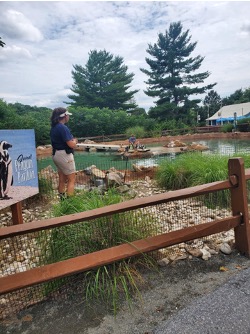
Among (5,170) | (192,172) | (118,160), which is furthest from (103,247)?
(118,160)

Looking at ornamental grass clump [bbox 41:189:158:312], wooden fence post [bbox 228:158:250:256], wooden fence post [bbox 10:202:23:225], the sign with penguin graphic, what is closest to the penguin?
the sign with penguin graphic

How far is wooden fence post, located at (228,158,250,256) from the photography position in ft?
7.31

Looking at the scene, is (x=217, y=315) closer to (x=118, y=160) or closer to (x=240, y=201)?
(x=240, y=201)

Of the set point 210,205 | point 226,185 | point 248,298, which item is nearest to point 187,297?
point 248,298

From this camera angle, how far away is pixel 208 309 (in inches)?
64.2

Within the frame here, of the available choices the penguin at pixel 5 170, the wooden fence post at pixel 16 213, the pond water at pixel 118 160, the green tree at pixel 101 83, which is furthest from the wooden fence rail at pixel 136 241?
the green tree at pixel 101 83

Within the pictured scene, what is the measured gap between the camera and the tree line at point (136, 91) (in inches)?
1184

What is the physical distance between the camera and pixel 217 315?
1.58 meters

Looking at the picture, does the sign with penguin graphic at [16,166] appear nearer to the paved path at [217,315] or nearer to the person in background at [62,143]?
the person in background at [62,143]

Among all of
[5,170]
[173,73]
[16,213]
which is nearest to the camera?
[5,170]

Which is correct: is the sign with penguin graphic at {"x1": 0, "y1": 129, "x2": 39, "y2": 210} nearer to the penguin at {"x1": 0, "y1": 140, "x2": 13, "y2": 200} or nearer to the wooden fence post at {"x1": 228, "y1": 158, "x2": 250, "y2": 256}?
the penguin at {"x1": 0, "y1": 140, "x2": 13, "y2": 200}

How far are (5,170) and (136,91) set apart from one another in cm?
3613

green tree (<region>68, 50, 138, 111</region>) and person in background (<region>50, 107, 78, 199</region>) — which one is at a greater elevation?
green tree (<region>68, 50, 138, 111</region>)

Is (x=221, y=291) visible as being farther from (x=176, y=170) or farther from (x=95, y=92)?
(x=95, y=92)
